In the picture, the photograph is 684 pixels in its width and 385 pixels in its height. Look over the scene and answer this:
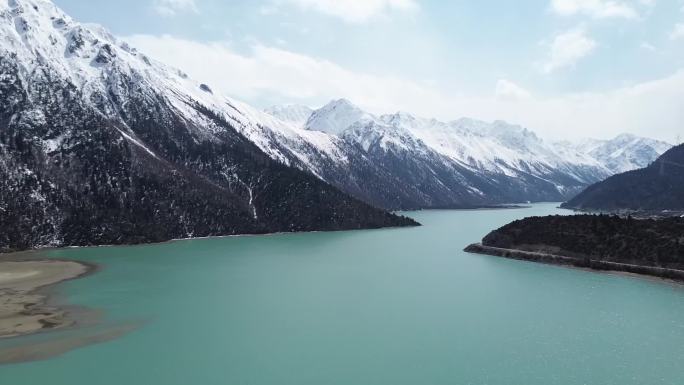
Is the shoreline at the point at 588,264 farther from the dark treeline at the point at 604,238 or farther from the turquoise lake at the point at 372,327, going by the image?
the turquoise lake at the point at 372,327

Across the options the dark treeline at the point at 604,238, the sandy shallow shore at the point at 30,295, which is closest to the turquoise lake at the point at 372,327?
the sandy shallow shore at the point at 30,295

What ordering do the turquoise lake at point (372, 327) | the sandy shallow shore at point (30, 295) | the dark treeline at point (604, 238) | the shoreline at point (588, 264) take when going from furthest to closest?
the dark treeline at point (604, 238)
the shoreline at point (588, 264)
the sandy shallow shore at point (30, 295)
the turquoise lake at point (372, 327)

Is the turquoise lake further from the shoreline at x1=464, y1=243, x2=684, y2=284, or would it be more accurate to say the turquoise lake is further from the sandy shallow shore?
the sandy shallow shore

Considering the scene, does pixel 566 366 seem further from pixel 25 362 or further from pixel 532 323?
pixel 25 362

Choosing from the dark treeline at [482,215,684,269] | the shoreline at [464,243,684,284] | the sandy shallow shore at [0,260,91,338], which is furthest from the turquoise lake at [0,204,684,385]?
the dark treeline at [482,215,684,269]

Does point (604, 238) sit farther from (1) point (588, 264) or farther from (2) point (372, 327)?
(2) point (372, 327)

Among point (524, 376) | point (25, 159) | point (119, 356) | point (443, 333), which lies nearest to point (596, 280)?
point (443, 333)
